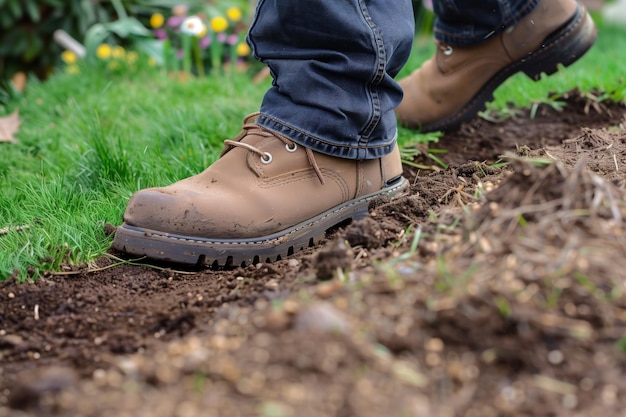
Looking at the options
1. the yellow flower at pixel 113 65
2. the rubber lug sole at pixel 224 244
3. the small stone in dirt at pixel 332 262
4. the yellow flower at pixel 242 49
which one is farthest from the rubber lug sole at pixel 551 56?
the yellow flower at pixel 113 65

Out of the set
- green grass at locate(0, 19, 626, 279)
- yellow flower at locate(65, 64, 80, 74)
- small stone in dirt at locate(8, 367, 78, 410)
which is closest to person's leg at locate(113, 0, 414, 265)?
green grass at locate(0, 19, 626, 279)

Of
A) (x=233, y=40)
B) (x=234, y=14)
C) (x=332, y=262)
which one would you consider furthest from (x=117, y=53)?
(x=332, y=262)

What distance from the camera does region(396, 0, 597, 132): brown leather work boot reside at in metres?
2.62

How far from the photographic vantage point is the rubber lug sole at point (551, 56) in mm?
2654

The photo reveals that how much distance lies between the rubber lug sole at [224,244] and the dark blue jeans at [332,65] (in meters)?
0.22

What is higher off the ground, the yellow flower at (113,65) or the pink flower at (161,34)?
the pink flower at (161,34)

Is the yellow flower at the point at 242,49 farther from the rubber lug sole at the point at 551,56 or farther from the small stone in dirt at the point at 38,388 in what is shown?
the small stone in dirt at the point at 38,388

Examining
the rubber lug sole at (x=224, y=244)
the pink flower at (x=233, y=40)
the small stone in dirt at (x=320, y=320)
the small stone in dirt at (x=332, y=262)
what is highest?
the small stone in dirt at (x=320, y=320)

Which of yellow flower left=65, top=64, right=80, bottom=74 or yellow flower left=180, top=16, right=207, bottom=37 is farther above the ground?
yellow flower left=180, top=16, right=207, bottom=37

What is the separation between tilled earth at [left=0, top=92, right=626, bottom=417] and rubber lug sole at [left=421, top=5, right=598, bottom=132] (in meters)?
1.27

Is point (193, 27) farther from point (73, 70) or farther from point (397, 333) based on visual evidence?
point (397, 333)

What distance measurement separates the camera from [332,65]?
1932 millimetres

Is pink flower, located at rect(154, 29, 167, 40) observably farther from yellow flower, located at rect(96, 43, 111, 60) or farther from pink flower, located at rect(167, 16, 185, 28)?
yellow flower, located at rect(96, 43, 111, 60)

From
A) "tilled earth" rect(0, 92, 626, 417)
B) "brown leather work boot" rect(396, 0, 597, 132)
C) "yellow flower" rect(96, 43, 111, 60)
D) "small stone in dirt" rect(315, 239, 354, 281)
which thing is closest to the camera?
"tilled earth" rect(0, 92, 626, 417)
